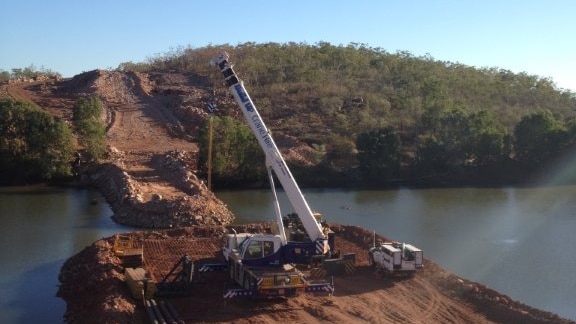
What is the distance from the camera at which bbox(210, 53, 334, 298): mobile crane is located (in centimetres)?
1697

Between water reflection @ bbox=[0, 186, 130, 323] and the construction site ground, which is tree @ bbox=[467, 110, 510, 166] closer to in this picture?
the construction site ground

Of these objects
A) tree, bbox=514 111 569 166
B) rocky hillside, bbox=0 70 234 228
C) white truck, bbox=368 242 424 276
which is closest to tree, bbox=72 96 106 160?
rocky hillside, bbox=0 70 234 228

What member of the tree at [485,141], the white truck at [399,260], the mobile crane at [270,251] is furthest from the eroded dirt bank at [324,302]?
the tree at [485,141]

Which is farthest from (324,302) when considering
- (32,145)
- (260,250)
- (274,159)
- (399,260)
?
(32,145)

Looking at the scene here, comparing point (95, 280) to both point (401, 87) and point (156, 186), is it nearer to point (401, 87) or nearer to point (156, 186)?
point (156, 186)

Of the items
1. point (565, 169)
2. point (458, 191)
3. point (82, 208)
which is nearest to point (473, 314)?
point (82, 208)

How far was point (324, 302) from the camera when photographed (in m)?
17.6

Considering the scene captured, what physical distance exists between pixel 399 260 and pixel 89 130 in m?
35.8

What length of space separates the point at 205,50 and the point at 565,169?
53.7 m

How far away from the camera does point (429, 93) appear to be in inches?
3071

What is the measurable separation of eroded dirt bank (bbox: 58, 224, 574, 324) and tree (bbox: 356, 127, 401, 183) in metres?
32.6

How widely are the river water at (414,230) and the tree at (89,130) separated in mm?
5036

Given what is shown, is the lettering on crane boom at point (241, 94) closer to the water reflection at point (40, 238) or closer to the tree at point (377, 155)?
the water reflection at point (40, 238)

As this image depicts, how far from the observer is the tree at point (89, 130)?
1942 inches
